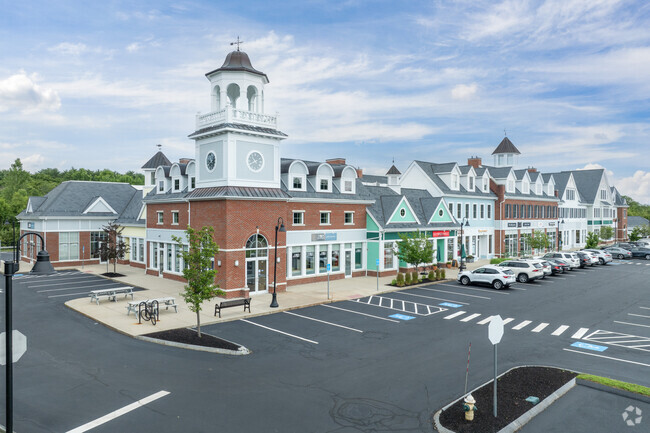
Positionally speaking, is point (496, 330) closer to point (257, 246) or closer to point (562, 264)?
point (257, 246)

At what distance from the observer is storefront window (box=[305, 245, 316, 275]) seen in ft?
103

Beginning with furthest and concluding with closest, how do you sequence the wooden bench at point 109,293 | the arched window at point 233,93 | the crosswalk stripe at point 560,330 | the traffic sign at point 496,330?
the arched window at point 233,93, the wooden bench at point 109,293, the crosswalk stripe at point 560,330, the traffic sign at point 496,330

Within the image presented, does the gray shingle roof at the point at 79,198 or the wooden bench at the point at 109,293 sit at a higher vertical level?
the gray shingle roof at the point at 79,198

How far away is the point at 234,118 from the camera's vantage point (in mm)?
25984

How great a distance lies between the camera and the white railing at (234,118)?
2587 centimetres

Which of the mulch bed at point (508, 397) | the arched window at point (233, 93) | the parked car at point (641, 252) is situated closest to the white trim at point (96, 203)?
the arched window at point (233, 93)

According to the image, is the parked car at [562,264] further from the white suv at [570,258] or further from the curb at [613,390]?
the curb at [613,390]

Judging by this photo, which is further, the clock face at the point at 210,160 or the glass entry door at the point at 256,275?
the clock face at the point at 210,160

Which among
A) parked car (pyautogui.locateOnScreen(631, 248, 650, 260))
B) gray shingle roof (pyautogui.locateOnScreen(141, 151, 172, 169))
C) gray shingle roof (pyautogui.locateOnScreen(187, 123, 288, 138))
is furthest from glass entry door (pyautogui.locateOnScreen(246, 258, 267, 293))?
parked car (pyautogui.locateOnScreen(631, 248, 650, 260))

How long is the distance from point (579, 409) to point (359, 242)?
2401cm

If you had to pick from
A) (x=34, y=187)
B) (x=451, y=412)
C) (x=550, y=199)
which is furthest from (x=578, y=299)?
(x=34, y=187)

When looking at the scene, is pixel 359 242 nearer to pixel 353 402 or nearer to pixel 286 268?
pixel 286 268

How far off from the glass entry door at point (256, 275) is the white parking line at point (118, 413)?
14659mm

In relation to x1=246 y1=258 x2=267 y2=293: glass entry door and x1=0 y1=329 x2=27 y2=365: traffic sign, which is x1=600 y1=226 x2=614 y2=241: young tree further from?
x1=0 y1=329 x2=27 y2=365: traffic sign
